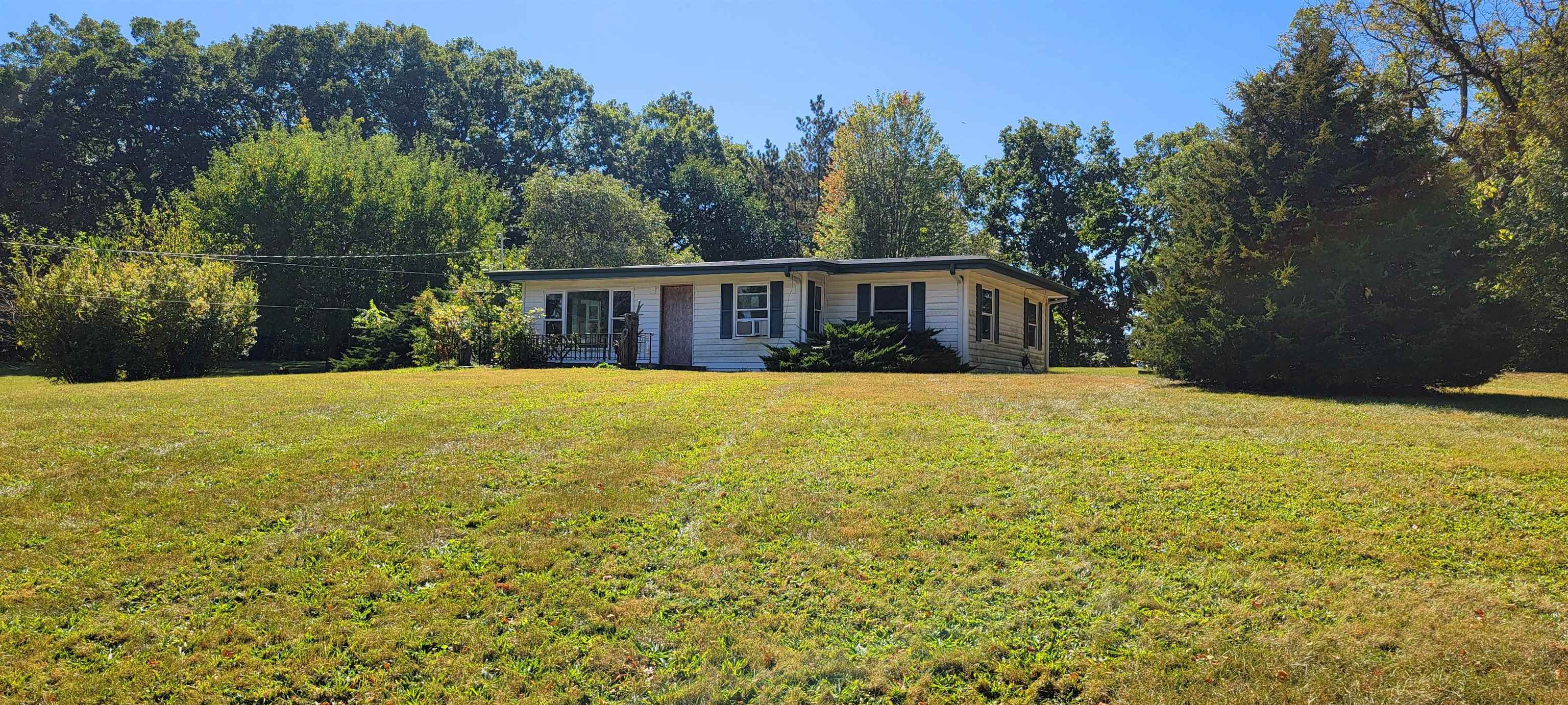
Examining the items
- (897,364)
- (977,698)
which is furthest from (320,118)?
(977,698)

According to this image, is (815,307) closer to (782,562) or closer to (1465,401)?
(1465,401)

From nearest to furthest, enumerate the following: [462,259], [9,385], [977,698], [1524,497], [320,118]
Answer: [977,698]
[1524,497]
[9,385]
[462,259]
[320,118]

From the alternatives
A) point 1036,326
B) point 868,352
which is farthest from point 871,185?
point 868,352

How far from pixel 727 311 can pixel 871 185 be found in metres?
17.4

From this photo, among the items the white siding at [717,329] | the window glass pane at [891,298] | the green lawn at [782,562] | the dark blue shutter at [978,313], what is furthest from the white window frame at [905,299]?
the green lawn at [782,562]

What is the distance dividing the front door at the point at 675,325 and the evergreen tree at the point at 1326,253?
11.5m

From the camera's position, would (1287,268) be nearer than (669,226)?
Yes

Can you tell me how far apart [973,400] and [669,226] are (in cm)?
3895

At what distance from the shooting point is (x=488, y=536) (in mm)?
6113

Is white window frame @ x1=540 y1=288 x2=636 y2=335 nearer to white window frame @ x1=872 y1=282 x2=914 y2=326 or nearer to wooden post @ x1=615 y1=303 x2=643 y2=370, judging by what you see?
wooden post @ x1=615 y1=303 x2=643 y2=370

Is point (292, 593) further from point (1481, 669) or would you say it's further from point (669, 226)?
point (669, 226)

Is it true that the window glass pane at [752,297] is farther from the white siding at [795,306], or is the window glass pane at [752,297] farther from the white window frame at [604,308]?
the white window frame at [604,308]

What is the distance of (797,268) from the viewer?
66.9ft

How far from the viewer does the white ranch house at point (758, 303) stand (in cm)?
2050
